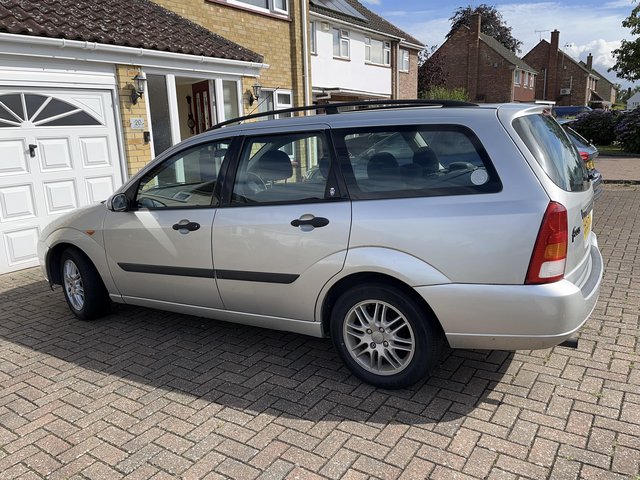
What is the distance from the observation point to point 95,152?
25.2 ft

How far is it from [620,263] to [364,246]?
14.2 ft

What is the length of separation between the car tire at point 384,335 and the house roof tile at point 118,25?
19.4ft

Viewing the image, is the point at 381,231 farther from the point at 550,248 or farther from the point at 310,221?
the point at 550,248

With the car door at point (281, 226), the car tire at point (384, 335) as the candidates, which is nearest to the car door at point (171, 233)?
the car door at point (281, 226)

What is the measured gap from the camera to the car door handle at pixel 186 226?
3.88m

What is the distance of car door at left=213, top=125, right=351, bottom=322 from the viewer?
3369 millimetres

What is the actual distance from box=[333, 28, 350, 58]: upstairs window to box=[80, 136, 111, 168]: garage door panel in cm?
1554

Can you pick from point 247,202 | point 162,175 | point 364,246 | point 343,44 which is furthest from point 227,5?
point 343,44

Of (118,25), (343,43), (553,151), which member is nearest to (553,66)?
(343,43)

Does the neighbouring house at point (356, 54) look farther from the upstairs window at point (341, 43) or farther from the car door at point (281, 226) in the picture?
the car door at point (281, 226)

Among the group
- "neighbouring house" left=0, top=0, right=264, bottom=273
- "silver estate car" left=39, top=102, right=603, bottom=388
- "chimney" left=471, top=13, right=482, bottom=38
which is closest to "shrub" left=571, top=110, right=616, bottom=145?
"chimney" left=471, top=13, right=482, bottom=38

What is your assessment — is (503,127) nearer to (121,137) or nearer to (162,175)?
(162,175)

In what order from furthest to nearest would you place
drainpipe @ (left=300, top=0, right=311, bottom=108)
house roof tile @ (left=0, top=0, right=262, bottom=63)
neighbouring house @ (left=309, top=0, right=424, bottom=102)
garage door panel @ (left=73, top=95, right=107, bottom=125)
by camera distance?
neighbouring house @ (left=309, top=0, right=424, bottom=102), drainpipe @ (left=300, top=0, right=311, bottom=108), garage door panel @ (left=73, top=95, right=107, bottom=125), house roof tile @ (left=0, top=0, right=262, bottom=63)

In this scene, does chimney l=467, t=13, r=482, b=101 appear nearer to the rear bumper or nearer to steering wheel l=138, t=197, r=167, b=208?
steering wheel l=138, t=197, r=167, b=208
